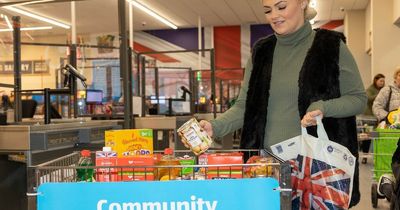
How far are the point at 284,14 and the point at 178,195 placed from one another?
89 cm

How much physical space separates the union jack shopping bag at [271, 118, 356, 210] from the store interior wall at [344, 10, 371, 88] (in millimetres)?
11628

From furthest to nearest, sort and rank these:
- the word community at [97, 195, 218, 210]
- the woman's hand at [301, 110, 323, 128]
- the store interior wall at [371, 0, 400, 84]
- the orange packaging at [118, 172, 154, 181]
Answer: the store interior wall at [371, 0, 400, 84]
the woman's hand at [301, 110, 323, 128]
the orange packaging at [118, 172, 154, 181]
the word community at [97, 195, 218, 210]

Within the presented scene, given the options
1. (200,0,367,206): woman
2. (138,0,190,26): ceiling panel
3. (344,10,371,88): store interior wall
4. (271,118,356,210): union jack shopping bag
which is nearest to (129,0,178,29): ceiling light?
(138,0,190,26): ceiling panel

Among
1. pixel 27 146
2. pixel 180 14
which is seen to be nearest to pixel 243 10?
pixel 180 14

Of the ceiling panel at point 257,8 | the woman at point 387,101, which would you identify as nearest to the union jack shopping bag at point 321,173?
the woman at point 387,101

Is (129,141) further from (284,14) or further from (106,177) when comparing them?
(284,14)

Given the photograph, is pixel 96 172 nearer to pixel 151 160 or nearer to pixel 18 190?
pixel 151 160

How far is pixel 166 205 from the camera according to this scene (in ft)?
3.84

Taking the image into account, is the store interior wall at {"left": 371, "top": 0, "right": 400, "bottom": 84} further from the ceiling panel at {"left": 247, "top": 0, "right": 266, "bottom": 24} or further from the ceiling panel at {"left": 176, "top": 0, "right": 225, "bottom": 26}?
the ceiling panel at {"left": 176, "top": 0, "right": 225, "bottom": 26}

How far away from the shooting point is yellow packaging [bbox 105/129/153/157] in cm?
157

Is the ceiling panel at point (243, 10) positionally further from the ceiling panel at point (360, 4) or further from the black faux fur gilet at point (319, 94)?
the black faux fur gilet at point (319, 94)

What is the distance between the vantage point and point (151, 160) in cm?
138

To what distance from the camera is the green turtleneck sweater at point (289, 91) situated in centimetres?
174

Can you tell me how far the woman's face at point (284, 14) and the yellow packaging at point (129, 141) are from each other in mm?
655
